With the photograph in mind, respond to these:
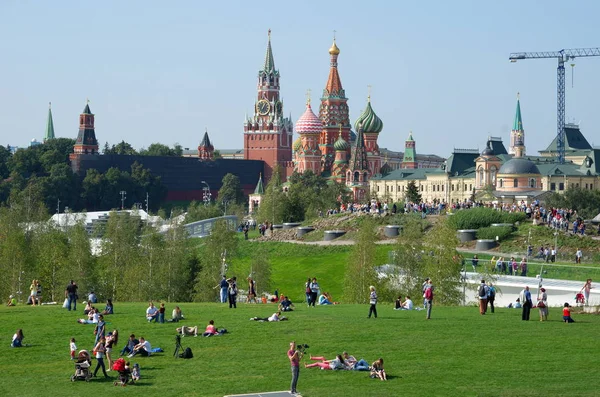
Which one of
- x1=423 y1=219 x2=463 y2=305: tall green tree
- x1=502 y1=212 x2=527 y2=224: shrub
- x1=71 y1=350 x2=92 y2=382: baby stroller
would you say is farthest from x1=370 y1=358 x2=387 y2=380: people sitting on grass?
x1=502 y1=212 x2=527 y2=224: shrub

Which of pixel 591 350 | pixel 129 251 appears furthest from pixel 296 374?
pixel 129 251

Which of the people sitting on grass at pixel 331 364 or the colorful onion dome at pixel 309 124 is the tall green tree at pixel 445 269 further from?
the colorful onion dome at pixel 309 124

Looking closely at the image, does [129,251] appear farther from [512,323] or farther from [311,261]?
[512,323]

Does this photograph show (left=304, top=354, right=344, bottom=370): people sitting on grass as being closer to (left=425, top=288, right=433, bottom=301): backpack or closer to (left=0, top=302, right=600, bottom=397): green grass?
(left=0, top=302, right=600, bottom=397): green grass

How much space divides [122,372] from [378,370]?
6.15 meters

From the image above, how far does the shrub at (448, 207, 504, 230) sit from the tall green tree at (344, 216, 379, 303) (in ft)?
65.6

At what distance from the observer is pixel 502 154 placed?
152m

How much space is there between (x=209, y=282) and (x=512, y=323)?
23646mm

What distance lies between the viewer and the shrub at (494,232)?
232ft

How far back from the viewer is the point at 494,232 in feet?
233

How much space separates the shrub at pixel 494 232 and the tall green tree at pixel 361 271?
17136 millimetres

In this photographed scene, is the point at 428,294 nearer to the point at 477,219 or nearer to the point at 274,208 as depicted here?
the point at 477,219

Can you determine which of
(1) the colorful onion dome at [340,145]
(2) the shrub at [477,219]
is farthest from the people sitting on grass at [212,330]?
(1) the colorful onion dome at [340,145]

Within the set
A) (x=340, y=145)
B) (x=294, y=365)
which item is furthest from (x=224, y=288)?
(x=340, y=145)
